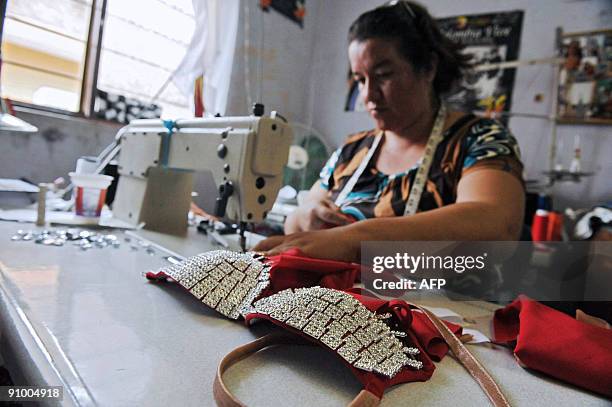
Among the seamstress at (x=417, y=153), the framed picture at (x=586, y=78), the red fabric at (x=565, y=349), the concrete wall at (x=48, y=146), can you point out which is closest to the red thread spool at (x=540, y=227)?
the framed picture at (x=586, y=78)

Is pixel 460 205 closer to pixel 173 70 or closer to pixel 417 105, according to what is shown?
pixel 417 105

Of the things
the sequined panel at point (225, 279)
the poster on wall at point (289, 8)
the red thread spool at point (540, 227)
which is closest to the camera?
the sequined panel at point (225, 279)

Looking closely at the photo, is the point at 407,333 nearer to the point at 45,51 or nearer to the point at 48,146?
the point at 48,146

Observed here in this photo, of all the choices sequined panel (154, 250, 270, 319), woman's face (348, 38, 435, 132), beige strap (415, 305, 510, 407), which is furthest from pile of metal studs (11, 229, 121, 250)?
woman's face (348, 38, 435, 132)

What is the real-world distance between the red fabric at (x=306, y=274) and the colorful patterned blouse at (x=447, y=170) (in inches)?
19.9

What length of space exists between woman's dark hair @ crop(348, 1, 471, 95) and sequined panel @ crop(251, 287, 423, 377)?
3.14 ft

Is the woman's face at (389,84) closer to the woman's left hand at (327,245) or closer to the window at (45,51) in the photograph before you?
the woman's left hand at (327,245)

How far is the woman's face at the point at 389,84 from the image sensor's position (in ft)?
3.92

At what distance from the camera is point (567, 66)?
7.75ft

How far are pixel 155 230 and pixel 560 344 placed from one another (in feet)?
3.30

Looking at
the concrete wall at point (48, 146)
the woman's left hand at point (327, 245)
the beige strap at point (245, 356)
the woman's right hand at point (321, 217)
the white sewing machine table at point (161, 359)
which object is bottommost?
the white sewing machine table at point (161, 359)

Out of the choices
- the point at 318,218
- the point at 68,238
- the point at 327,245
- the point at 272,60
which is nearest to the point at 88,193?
the point at 68,238

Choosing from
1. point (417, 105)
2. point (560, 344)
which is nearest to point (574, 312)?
point (560, 344)

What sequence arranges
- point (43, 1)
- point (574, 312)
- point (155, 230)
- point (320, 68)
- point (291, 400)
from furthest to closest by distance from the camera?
point (320, 68), point (43, 1), point (155, 230), point (574, 312), point (291, 400)
